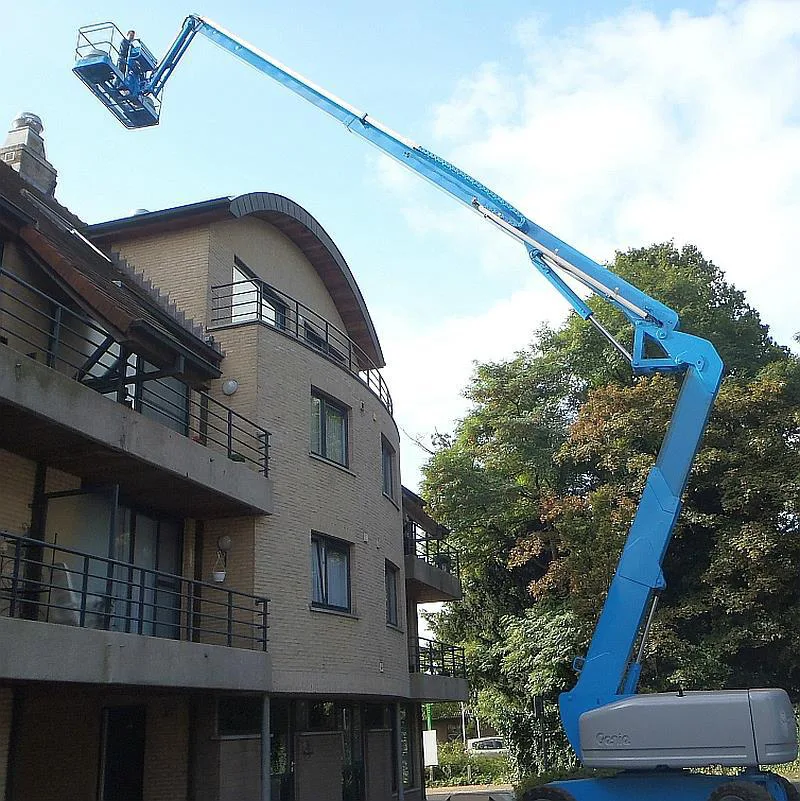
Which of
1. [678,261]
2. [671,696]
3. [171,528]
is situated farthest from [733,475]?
[171,528]

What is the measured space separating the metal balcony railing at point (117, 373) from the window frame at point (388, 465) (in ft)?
19.3

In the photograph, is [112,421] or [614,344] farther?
[614,344]

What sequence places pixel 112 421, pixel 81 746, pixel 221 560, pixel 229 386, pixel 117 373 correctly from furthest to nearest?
pixel 229 386 → pixel 221 560 → pixel 117 373 → pixel 81 746 → pixel 112 421

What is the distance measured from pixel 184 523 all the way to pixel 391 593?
6.63 m

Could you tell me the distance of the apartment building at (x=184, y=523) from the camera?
1311 cm

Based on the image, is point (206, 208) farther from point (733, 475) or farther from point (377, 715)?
point (733, 475)

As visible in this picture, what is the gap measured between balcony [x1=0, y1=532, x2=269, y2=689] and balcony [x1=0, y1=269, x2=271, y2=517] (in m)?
1.38

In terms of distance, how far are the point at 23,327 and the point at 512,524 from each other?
23.4m

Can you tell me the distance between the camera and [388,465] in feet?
76.9

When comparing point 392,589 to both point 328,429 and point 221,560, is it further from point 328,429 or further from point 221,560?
point 221,560

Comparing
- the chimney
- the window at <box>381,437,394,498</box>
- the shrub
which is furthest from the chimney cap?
the shrub

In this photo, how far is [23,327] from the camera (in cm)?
1473

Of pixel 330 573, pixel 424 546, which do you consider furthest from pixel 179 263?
pixel 424 546

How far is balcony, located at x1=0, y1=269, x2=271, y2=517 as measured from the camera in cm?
1229
